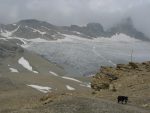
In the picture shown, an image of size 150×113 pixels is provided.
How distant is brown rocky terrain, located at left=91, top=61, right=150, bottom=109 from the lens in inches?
2062

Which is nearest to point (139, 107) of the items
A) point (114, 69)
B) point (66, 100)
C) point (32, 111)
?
point (66, 100)

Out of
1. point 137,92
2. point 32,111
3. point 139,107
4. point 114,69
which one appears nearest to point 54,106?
point 32,111

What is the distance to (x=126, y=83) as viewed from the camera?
201ft

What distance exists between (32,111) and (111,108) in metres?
6.98

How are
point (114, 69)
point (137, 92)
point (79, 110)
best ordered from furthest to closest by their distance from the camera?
point (114, 69) < point (137, 92) < point (79, 110)

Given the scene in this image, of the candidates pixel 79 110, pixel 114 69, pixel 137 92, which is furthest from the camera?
pixel 114 69

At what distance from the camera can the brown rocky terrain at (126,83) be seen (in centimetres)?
5238

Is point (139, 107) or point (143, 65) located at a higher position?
point (143, 65)

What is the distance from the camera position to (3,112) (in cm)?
4531

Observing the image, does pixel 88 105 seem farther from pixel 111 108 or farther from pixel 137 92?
pixel 137 92

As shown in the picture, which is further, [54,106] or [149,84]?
[149,84]

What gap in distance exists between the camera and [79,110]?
40844mm

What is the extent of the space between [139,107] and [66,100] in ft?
23.2

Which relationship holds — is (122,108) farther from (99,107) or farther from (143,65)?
(143,65)
